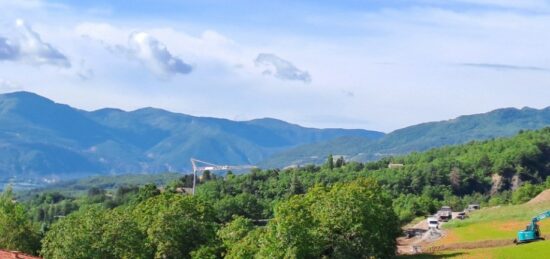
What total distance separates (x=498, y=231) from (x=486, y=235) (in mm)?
3808

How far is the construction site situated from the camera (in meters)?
83.9

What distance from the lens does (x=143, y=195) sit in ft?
510

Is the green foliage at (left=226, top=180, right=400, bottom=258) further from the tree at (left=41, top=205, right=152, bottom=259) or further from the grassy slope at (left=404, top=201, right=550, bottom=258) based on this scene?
the tree at (left=41, top=205, right=152, bottom=259)

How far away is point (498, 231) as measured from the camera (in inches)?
4264

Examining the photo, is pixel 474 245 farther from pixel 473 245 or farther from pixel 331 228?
pixel 331 228

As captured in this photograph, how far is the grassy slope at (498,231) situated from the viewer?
80762mm

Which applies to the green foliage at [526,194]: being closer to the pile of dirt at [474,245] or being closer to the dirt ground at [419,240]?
the dirt ground at [419,240]

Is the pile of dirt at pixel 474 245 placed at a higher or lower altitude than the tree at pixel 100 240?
lower

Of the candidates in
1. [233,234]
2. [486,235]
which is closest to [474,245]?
[486,235]

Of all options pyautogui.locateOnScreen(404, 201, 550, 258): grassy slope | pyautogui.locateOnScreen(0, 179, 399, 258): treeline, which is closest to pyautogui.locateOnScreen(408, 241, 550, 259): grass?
pyautogui.locateOnScreen(404, 201, 550, 258): grassy slope

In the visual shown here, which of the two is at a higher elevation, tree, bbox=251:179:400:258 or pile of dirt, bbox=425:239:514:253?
tree, bbox=251:179:400:258

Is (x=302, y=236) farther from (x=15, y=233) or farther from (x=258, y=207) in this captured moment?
(x=258, y=207)

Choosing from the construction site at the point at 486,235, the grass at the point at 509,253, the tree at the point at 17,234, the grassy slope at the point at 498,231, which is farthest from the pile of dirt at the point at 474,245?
the tree at the point at 17,234

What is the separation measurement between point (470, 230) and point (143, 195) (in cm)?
6371
